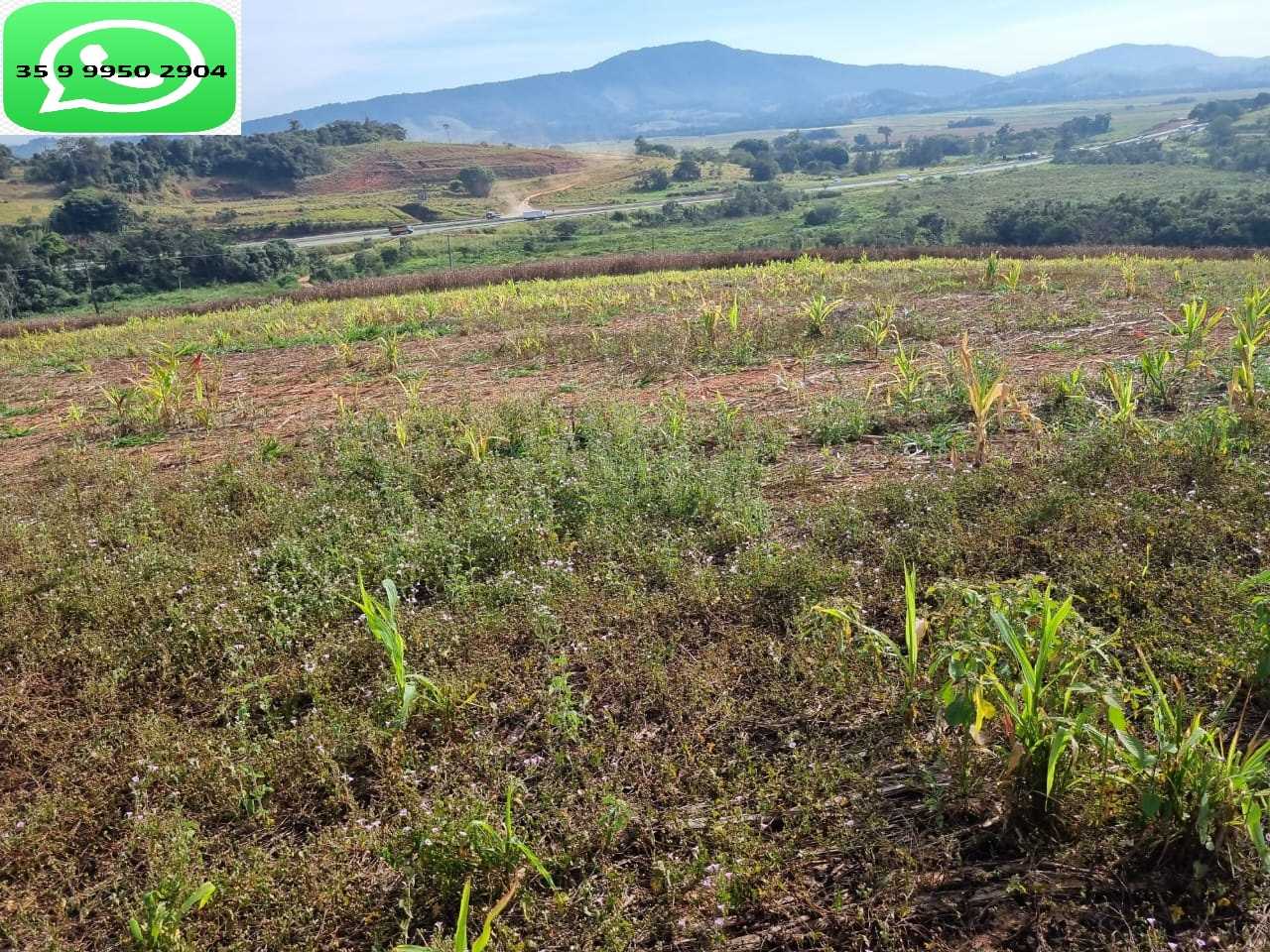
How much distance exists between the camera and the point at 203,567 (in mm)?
4270

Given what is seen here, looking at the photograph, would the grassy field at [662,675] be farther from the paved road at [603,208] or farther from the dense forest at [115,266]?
the paved road at [603,208]

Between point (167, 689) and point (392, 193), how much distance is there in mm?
91166

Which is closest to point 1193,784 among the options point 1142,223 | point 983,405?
point 983,405

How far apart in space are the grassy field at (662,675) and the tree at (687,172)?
94711 millimetres

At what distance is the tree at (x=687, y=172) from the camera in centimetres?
9412

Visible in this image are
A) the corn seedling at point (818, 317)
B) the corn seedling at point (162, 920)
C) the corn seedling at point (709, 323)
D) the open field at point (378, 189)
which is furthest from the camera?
the open field at point (378, 189)

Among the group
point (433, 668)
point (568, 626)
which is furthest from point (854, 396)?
point (433, 668)

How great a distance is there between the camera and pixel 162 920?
2.20 metres

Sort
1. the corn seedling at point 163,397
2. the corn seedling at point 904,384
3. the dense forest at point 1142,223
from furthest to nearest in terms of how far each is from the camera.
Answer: the dense forest at point 1142,223 → the corn seedling at point 163,397 → the corn seedling at point 904,384

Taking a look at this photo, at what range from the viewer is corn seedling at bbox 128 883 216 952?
217 centimetres

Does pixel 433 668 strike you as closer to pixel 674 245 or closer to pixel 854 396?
pixel 854 396

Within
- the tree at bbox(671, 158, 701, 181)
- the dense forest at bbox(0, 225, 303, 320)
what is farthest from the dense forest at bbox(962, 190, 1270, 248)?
the tree at bbox(671, 158, 701, 181)

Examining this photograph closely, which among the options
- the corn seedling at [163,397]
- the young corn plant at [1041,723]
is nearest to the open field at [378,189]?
the corn seedling at [163,397]

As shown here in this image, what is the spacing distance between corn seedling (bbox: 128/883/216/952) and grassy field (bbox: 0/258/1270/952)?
13 mm
